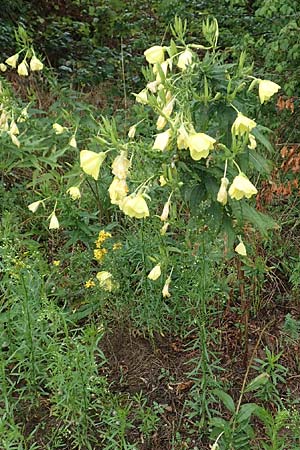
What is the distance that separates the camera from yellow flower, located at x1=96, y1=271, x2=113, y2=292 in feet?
8.61

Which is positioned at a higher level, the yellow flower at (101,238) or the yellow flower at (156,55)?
the yellow flower at (156,55)

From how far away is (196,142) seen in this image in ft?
5.65

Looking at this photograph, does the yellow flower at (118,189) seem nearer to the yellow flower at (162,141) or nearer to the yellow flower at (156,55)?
the yellow flower at (162,141)

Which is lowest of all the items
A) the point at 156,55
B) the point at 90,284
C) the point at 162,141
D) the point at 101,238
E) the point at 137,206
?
the point at 90,284

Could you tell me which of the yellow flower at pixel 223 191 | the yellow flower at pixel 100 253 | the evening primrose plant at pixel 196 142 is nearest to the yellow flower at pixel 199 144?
the evening primrose plant at pixel 196 142

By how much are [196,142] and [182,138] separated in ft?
0.14

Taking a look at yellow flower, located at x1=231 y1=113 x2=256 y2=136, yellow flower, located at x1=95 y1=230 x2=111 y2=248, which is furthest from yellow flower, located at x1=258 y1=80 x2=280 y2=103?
yellow flower, located at x1=95 y1=230 x2=111 y2=248

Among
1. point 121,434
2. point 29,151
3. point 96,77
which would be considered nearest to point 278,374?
point 121,434

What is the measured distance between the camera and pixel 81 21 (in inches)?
273

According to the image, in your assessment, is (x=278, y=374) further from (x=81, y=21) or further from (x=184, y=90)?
(x=81, y=21)

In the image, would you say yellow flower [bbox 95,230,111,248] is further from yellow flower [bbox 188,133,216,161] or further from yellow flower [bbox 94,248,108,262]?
yellow flower [bbox 188,133,216,161]

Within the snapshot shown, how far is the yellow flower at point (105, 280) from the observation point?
262cm

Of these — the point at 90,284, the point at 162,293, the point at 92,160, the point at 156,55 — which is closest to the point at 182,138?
the point at 92,160

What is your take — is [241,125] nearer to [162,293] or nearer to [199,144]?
[199,144]
